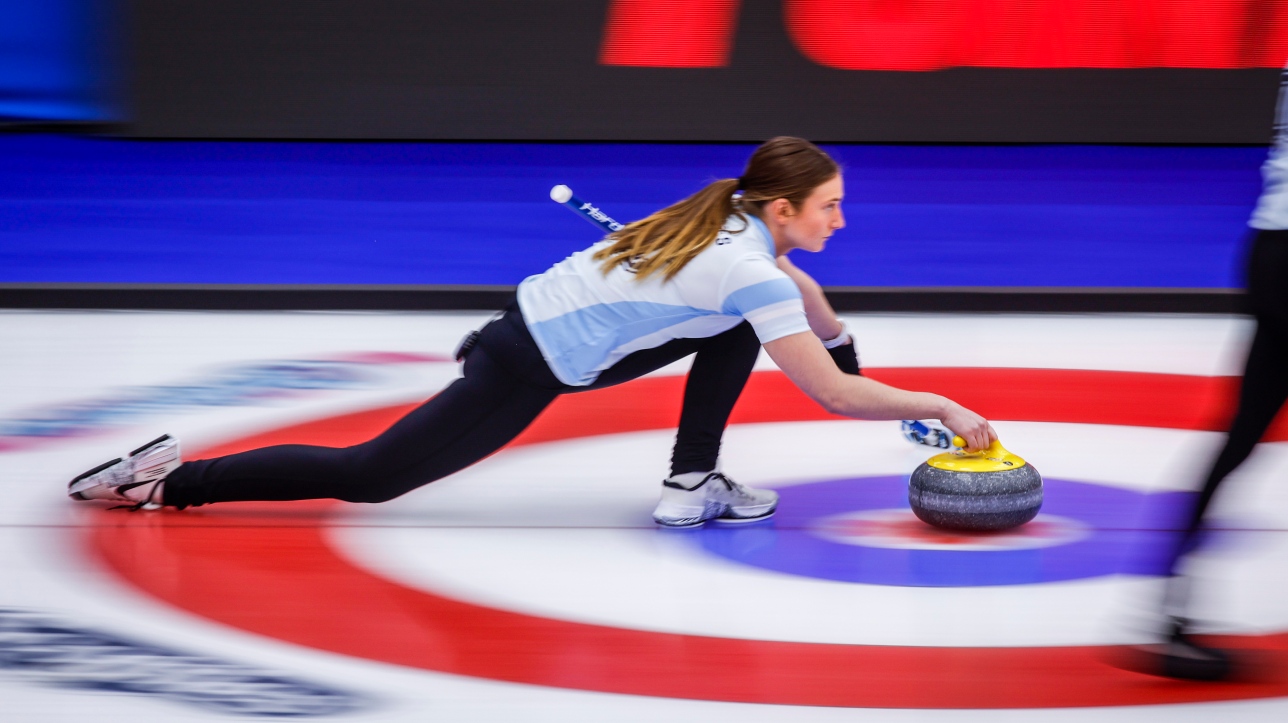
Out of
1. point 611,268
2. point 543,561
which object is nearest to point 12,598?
point 543,561

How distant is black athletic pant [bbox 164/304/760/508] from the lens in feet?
8.68

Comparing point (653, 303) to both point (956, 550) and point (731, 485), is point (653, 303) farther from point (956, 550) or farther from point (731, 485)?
point (956, 550)

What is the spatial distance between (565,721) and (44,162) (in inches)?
287

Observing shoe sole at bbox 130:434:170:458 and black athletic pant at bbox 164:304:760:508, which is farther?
shoe sole at bbox 130:434:170:458

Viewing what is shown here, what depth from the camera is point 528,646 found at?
2.17 metres

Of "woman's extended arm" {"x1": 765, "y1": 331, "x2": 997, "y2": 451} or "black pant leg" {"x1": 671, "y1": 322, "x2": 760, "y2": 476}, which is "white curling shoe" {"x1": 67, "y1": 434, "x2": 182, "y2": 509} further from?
"woman's extended arm" {"x1": 765, "y1": 331, "x2": 997, "y2": 451}

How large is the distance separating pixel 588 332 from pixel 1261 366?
3.93 feet

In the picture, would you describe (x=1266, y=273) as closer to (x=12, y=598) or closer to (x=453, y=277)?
(x=12, y=598)

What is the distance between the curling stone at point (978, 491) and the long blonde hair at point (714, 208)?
0.58 metres

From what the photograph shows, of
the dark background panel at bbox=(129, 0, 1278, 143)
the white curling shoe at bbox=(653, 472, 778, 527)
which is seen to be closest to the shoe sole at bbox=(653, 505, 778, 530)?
the white curling shoe at bbox=(653, 472, 778, 527)

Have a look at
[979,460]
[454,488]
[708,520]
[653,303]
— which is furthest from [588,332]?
[979,460]

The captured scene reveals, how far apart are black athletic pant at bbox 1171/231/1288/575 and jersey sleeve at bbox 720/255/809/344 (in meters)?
0.75

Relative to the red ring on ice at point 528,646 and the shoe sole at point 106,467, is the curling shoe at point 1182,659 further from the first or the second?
the shoe sole at point 106,467

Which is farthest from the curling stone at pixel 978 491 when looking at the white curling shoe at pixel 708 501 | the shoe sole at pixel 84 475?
the shoe sole at pixel 84 475
